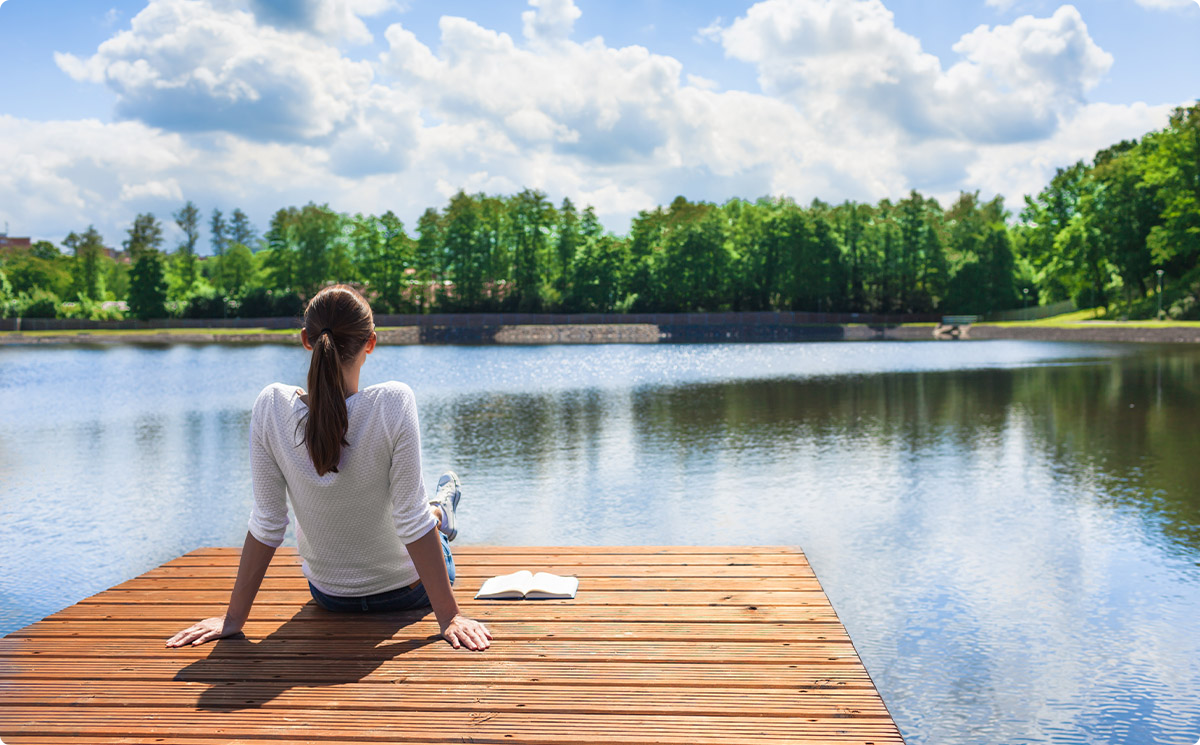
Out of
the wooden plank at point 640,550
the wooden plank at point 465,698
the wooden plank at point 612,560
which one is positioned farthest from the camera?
the wooden plank at point 640,550

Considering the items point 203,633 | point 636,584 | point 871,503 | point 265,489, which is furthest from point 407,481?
point 871,503

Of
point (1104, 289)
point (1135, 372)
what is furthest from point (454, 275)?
point (1135, 372)

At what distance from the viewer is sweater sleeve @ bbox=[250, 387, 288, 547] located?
11.0 feet

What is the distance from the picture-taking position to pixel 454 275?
75438mm

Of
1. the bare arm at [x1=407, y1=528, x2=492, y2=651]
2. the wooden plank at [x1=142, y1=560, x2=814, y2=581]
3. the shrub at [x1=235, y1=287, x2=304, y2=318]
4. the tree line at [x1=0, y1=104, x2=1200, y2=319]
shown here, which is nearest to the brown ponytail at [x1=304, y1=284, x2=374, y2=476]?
the bare arm at [x1=407, y1=528, x2=492, y2=651]

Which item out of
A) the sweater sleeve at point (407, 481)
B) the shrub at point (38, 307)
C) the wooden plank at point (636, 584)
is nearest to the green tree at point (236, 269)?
the shrub at point (38, 307)

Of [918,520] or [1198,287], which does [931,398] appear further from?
[1198,287]

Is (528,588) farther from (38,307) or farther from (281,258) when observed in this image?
(38,307)

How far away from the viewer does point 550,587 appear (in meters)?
4.24

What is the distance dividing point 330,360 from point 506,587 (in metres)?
1.68

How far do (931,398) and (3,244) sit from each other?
634 feet

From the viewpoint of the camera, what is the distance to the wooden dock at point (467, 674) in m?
2.80

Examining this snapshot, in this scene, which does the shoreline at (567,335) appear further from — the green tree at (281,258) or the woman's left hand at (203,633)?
the woman's left hand at (203,633)

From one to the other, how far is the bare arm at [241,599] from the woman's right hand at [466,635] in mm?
804
